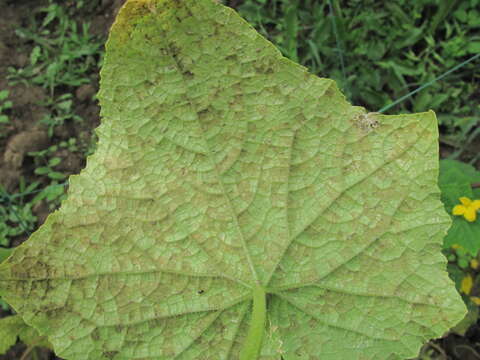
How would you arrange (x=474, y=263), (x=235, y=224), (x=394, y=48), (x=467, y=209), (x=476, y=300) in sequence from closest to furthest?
(x=235, y=224) → (x=467, y=209) → (x=476, y=300) → (x=474, y=263) → (x=394, y=48)

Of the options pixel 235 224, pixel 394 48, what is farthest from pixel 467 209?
pixel 394 48

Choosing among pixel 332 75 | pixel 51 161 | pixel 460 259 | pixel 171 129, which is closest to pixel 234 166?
pixel 171 129

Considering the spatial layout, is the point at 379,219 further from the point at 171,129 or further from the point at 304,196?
the point at 171,129

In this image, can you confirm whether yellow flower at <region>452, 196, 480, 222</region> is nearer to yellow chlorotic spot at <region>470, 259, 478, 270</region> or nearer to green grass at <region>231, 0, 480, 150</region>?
yellow chlorotic spot at <region>470, 259, 478, 270</region>

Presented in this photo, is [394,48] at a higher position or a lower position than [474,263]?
higher

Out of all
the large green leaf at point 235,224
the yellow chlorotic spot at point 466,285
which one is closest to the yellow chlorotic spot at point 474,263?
the yellow chlorotic spot at point 466,285

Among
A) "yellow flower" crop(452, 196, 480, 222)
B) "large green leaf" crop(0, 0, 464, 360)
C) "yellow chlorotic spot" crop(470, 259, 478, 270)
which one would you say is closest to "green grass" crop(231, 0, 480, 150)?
"yellow chlorotic spot" crop(470, 259, 478, 270)

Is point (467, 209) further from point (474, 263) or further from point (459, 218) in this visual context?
Result: point (474, 263)
